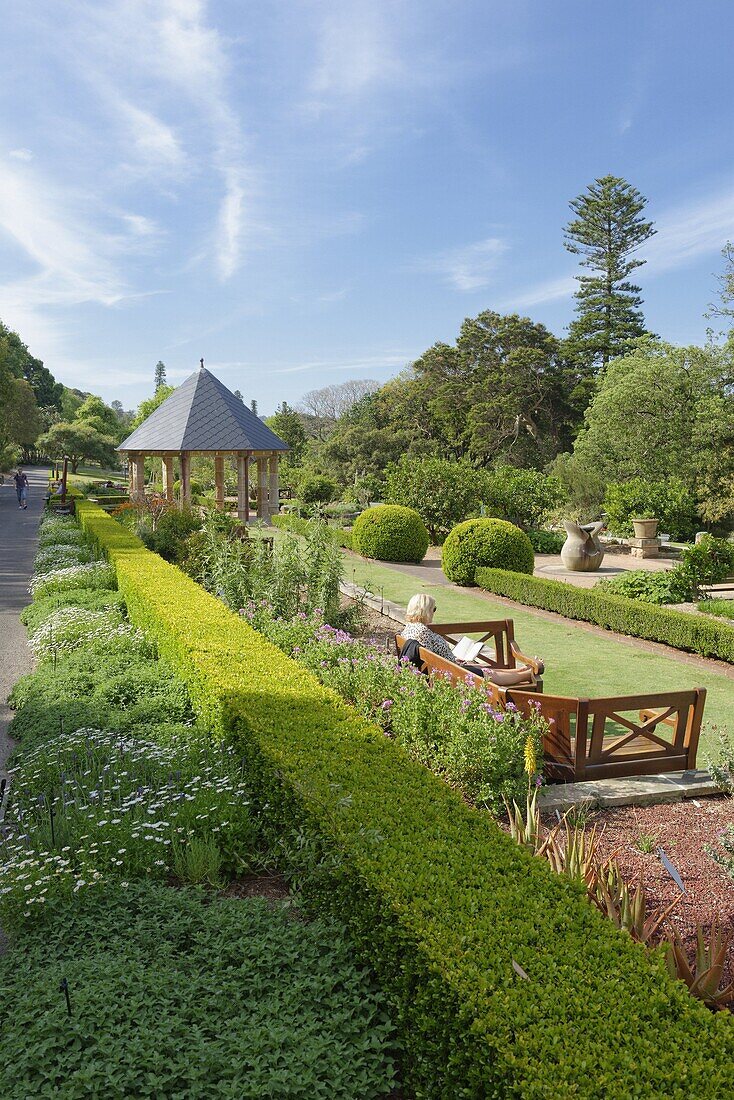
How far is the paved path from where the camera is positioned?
23.7 feet

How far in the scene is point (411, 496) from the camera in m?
19.2

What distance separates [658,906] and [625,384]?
24.2 metres

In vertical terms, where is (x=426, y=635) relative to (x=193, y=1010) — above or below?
above

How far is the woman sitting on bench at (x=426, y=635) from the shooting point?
6074 mm

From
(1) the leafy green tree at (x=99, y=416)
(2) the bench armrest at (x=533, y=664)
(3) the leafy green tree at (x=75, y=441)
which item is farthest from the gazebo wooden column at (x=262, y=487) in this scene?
(1) the leafy green tree at (x=99, y=416)

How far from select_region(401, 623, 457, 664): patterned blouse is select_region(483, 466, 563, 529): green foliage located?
Result: 1369 cm

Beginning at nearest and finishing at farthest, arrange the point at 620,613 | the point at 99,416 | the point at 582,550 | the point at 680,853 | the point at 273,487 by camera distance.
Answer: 1. the point at 680,853
2. the point at 620,613
3. the point at 582,550
4. the point at 273,487
5. the point at 99,416

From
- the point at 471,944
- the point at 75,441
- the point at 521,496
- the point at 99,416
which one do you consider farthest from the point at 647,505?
the point at 99,416

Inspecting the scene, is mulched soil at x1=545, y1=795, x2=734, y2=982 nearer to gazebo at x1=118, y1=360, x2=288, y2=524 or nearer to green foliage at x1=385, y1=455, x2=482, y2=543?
green foliage at x1=385, y1=455, x2=482, y2=543

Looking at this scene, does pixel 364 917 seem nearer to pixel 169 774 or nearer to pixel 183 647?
pixel 169 774

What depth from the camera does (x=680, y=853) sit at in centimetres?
405

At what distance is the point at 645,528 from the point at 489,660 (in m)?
13.9

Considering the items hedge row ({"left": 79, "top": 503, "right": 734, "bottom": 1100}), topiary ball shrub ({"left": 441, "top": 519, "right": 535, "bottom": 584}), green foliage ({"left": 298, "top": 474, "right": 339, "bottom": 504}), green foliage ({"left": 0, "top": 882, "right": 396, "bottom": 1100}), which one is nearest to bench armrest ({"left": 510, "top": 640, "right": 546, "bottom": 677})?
hedge row ({"left": 79, "top": 503, "right": 734, "bottom": 1100})

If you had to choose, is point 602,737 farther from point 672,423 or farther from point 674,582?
point 672,423
